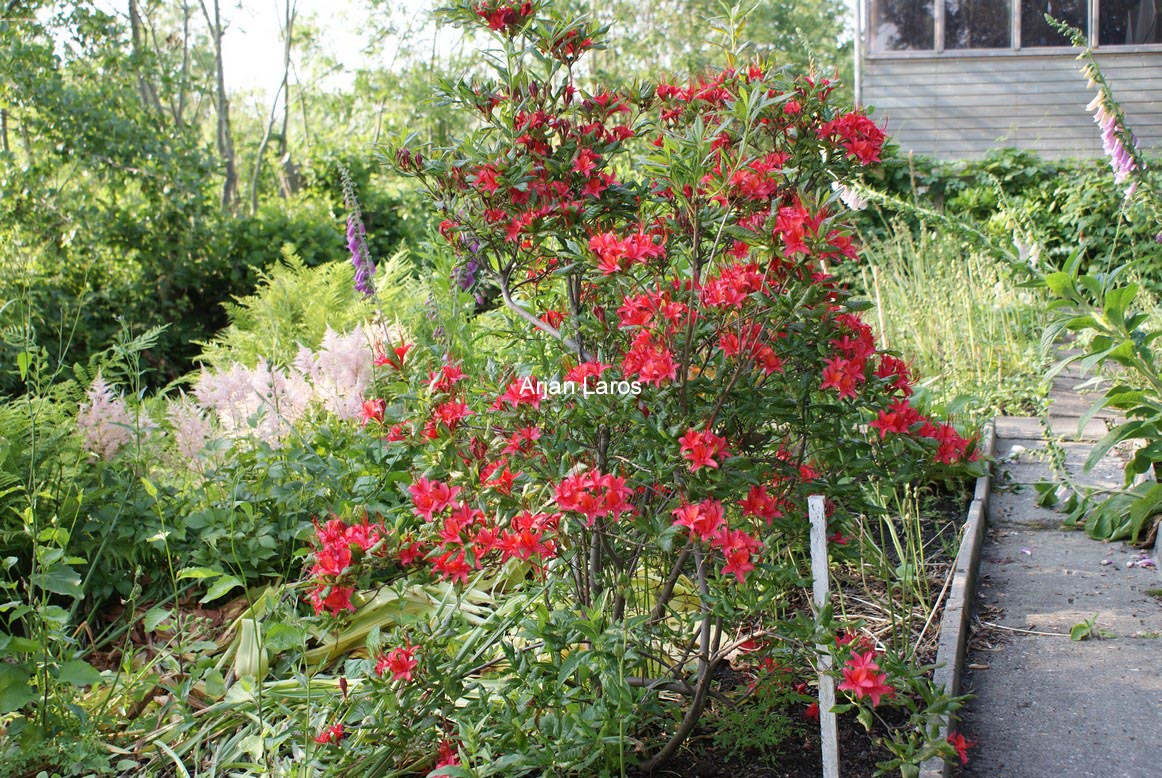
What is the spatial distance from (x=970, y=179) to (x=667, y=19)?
47.7 ft

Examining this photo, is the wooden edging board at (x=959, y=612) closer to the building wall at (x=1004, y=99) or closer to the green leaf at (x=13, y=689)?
the green leaf at (x=13, y=689)

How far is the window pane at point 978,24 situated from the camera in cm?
1089

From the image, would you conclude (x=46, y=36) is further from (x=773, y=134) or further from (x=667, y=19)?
(x=667, y=19)

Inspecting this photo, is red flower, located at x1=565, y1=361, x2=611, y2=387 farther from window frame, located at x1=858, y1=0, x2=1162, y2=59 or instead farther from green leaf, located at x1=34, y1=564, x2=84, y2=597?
window frame, located at x1=858, y1=0, x2=1162, y2=59

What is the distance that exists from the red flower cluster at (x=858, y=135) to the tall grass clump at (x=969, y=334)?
2.82m

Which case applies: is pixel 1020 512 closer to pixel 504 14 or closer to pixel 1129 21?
pixel 504 14

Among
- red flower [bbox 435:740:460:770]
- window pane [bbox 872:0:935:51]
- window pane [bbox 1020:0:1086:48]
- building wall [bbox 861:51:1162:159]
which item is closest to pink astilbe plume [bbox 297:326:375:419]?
red flower [bbox 435:740:460:770]

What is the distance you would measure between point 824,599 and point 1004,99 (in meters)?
11.0

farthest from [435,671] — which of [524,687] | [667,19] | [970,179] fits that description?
[667,19]

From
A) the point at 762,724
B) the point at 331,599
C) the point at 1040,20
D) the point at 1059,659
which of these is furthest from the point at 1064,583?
the point at 1040,20

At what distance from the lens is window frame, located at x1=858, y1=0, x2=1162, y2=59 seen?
10742mm

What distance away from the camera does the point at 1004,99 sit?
10867mm

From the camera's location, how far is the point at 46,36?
7848mm

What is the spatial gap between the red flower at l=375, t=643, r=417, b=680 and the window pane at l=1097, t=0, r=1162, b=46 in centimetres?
1242
